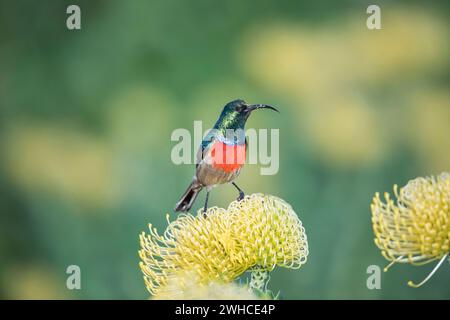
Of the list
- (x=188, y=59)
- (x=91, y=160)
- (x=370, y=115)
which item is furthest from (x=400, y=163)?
(x=91, y=160)

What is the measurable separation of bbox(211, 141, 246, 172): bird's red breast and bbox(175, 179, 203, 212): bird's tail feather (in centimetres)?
9

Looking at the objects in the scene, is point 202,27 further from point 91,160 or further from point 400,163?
point 400,163

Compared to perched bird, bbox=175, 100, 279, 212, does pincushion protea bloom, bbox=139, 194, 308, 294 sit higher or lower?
lower

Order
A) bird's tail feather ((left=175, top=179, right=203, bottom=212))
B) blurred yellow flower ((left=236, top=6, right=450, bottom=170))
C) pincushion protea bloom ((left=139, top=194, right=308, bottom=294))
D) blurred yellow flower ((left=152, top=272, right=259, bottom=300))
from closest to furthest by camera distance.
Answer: blurred yellow flower ((left=152, top=272, right=259, bottom=300)), pincushion protea bloom ((left=139, top=194, right=308, bottom=294)), bird's tail feather ((left=175, top=179, right=203, bottom=212)), blurred yellow flower ((left=236, top=6, right=450, bottom=170))

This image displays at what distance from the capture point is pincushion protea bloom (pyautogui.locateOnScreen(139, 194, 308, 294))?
4.97ft

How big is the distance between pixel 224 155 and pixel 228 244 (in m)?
0.60

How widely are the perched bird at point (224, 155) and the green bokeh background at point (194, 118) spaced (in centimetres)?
106

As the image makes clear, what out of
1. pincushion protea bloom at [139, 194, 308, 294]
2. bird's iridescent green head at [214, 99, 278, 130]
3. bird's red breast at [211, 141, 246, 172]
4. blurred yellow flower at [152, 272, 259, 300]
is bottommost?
blurred yellow flower at [152, 272, 259, 300]

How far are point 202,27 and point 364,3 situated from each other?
0.93 meters

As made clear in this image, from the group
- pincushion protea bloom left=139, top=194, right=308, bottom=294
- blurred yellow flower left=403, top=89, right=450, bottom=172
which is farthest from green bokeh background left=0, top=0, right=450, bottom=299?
pincushion protea bloom left=139, top=194, right=308, bottom=294

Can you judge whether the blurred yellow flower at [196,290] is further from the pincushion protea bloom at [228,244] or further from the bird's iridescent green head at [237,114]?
the bird's iridescent green head at [237,114]

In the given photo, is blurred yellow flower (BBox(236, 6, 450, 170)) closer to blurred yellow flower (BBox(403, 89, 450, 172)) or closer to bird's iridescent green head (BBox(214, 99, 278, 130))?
blurred yellow flower (BBox(403, 89, 450, 172))

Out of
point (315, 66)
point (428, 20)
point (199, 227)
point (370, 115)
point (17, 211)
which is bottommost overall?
point (17, 211)

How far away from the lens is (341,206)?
3.38 m
